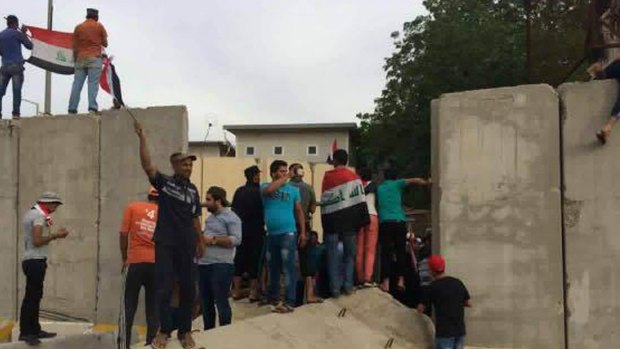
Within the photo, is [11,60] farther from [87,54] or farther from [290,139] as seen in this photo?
[290,139]

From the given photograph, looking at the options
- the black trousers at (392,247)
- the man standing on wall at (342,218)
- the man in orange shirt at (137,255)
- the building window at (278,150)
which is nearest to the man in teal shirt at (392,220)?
the black trousers at (392,247)

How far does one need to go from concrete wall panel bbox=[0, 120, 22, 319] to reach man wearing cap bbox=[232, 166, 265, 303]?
3248 mm

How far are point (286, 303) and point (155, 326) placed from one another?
1539 millimetres

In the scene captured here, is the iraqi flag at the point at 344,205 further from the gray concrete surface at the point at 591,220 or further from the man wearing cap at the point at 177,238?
the gray concrete surface at the point at 591,220

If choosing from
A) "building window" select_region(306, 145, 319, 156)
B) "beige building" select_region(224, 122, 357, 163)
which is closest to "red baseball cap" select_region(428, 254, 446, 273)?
"beige building" select_region(224, 122, 357, 163)

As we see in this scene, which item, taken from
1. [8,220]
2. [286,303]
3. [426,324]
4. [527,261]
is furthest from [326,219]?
[8,220]

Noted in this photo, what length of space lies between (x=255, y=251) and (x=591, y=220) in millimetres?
3745

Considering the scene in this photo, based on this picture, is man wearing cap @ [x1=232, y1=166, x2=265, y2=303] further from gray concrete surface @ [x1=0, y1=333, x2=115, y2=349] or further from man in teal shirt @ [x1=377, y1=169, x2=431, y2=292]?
gray concrete surface @ [x1=0, y1=333, x2=115, y2=349]

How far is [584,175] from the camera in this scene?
8.05 m

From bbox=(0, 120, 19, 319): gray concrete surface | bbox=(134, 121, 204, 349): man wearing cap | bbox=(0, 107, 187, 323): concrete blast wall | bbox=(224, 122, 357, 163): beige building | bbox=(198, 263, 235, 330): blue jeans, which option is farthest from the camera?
bbox=(224, 122, 357, 163): beige building

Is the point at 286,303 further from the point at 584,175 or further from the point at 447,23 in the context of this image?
the point at 447,23

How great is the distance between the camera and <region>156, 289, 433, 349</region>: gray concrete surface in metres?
7.20

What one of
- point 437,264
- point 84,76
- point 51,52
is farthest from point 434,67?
point 437,264

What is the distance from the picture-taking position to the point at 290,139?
46000 mm
